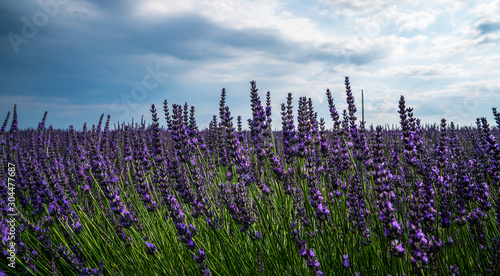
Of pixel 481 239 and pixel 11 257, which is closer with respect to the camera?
pixel 481 239

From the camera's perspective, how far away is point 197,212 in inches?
104

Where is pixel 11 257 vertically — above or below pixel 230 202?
below

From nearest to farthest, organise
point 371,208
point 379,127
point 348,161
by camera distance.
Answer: point 379,127 → point 371,208 → point 348,161

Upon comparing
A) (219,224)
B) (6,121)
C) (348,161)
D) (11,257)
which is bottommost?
(11,257)

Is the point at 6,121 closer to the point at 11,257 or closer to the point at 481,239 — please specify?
the point at 11,257

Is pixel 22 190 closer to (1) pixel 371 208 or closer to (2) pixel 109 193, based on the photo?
(2) pixel 109 193

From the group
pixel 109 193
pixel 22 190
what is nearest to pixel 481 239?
pixel 109 193

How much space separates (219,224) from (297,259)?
0.77 m

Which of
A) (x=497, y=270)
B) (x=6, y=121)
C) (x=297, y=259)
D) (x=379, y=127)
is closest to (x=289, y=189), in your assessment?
(x=297, y=259)

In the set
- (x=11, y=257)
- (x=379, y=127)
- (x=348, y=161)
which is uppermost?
(x=379, y=127)

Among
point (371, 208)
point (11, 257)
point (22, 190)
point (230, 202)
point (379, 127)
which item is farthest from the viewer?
point (22, 190)

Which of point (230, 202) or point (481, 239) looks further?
point (481, 239)

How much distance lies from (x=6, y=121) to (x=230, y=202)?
9.25m

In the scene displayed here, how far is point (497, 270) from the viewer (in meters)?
1.90
